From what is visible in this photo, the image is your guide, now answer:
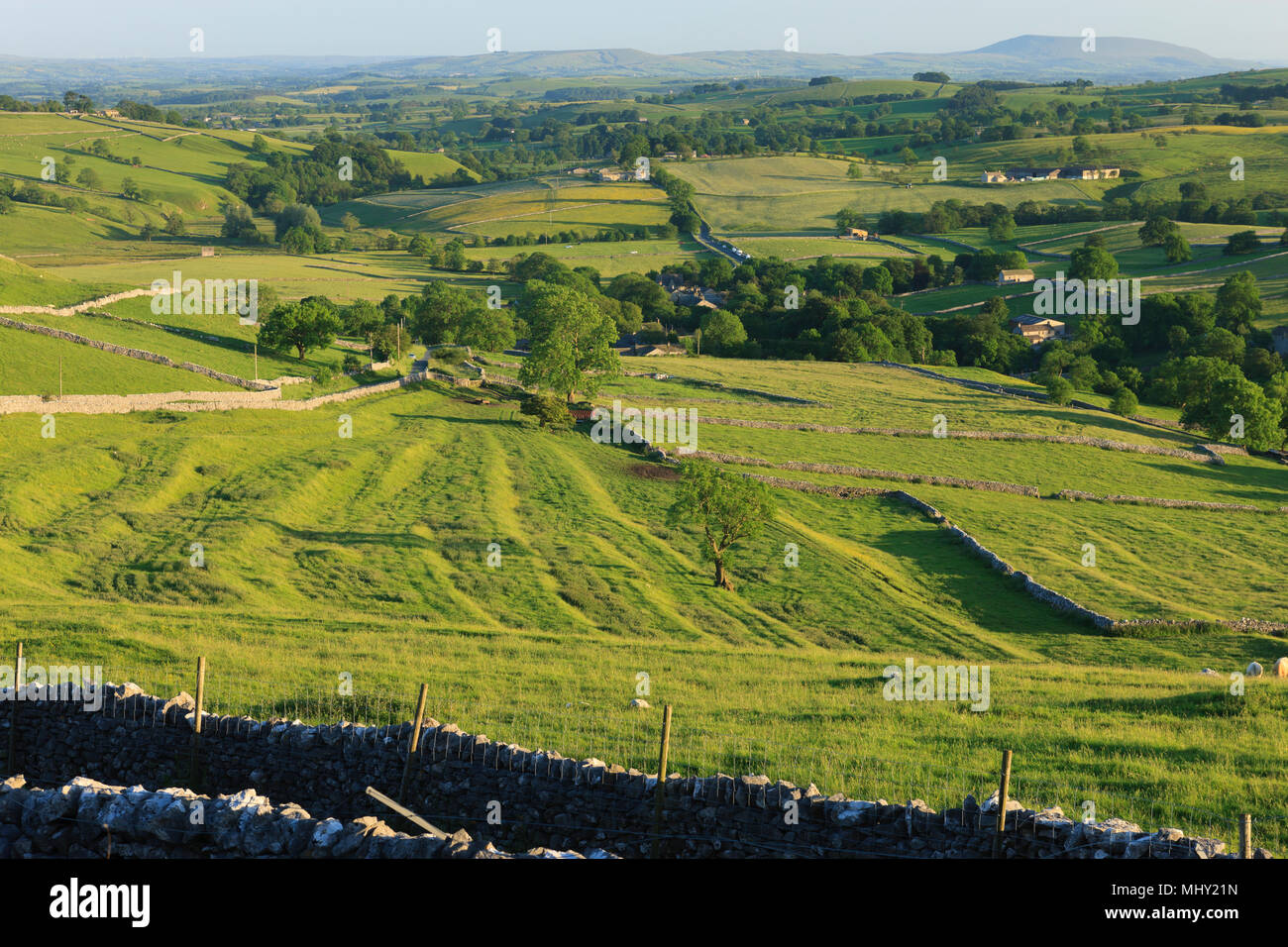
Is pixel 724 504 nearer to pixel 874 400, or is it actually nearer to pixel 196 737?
pixel 196 737

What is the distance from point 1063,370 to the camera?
372 feet

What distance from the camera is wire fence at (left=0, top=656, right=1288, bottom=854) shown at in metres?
15.9

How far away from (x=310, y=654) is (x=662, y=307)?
11344 centimetres

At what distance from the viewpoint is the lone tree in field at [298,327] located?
3142 inches

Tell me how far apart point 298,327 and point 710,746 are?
2717 inches

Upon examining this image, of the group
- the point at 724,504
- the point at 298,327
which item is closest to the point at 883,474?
the point at 724,504

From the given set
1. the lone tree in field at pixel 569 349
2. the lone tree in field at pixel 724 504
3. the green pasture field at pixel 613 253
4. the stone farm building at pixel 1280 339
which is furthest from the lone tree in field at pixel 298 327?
the stone farm building at pixel 1280 339

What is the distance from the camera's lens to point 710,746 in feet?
60.4

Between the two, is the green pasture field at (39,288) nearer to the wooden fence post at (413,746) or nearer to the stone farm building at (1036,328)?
the wooden fence post at (413,746)

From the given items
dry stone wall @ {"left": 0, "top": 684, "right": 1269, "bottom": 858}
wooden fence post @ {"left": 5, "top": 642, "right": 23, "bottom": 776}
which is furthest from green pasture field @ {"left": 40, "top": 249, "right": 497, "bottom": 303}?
dry stone wall @ {"left": 0, "top": 684, "right": 1269, "bottom": 858}

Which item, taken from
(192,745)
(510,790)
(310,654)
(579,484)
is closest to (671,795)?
(510,790)

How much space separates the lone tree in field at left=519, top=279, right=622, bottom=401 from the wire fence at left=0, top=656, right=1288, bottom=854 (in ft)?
180

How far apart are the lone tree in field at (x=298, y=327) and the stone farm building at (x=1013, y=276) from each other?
102426 millimetres
